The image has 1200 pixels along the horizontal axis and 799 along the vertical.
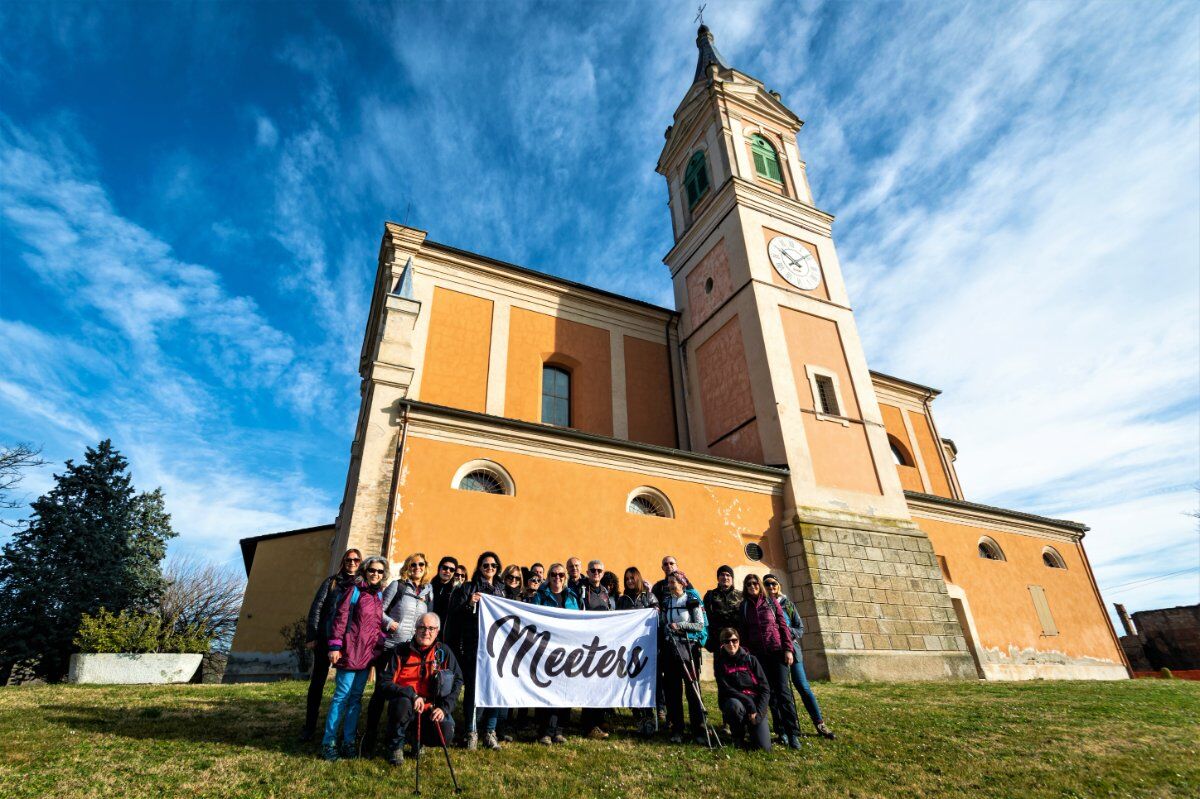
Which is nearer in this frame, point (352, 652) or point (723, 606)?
point (352, 652)

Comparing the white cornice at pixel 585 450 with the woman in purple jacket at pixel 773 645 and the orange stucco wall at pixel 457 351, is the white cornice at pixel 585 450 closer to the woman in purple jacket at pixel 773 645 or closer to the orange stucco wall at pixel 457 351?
the orange stucco wall at pixel 457 351

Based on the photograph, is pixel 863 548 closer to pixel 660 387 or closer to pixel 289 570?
pixel 660 387

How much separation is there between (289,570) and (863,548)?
1537cm

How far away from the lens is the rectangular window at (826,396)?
1625cm

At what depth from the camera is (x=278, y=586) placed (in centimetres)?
1659

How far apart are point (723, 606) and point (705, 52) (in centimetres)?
2534

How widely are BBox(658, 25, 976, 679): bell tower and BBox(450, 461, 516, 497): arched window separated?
22.8 feet

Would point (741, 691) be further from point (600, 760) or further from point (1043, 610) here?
point (1043, 610)

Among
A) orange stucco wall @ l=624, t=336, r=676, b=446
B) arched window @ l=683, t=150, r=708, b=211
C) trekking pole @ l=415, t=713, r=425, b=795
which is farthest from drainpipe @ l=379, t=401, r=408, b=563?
arched window @ l=683, t=150, r=708, b=211

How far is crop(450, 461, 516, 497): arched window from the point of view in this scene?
1186 centimetres

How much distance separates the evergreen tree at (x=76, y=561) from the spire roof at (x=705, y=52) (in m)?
26.5

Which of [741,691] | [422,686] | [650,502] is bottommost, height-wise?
[741,691]

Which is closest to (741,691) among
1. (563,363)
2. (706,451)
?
(706,451)

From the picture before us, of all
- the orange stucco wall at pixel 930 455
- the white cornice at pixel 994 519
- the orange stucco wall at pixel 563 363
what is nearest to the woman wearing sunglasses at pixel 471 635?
the orange stucco wall at pixel 563 363
